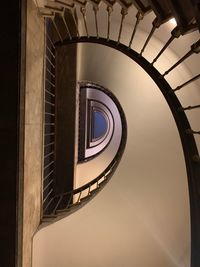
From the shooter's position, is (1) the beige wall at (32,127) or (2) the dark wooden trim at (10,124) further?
(1) the beige wall at (32,127)

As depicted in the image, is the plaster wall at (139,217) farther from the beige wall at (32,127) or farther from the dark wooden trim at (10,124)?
the dark wooden trim at (10,124)

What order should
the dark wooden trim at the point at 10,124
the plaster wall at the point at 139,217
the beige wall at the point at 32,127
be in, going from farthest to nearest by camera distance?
the plaster wall at the point at 139,217
the beige wall at the point at 32,127
the dark wooden trim at the point at 10,124

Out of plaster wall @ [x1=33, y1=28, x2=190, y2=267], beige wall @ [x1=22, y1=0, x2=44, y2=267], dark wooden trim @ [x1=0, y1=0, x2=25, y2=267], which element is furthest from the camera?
plaster wall @ [x1=33, y1=28, x2=190, y2=267]

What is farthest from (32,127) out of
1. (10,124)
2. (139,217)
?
(139,217)

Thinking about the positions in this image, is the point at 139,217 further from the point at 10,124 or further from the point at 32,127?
the point at 10,124

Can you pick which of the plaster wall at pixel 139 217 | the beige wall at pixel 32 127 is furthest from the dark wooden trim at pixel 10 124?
the plaster wall at pixel 139 217

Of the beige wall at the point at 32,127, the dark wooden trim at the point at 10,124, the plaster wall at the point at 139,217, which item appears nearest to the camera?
the dark wooden trim at the point at 10,124

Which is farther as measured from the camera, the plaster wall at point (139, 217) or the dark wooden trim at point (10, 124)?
the plaster wall at point (139, 217)

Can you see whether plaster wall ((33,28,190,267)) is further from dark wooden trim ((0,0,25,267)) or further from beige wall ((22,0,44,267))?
dark wooden trim ((0,0,25,267))

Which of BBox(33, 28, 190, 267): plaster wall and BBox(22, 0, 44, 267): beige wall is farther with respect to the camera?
BBox(33, 28, 190, 267): plaster wall

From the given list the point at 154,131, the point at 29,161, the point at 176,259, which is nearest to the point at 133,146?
the point at 154,131

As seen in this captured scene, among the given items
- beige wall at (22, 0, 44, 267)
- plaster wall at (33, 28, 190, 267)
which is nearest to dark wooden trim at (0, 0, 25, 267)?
beige wall at (22, 0, 44, 267)

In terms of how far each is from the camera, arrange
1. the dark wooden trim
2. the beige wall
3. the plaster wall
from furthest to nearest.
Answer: the plaster wall → the beige wall → the dark wooden trim

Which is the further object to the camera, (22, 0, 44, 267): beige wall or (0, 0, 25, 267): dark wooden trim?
(22, 0, 44, 267): beige wall
